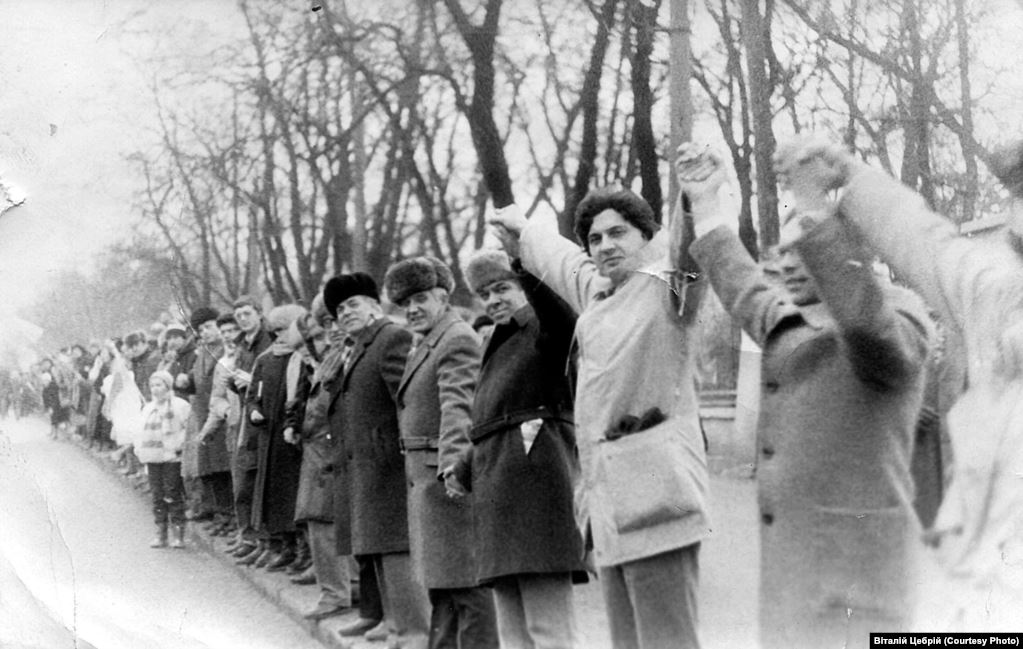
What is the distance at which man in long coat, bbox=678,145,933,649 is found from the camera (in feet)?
7.32

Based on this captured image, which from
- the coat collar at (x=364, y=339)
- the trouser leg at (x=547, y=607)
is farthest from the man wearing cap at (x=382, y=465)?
the trouser leg at (x=547, y=607)

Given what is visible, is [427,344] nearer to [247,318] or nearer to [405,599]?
[247,318]

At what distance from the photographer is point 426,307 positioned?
334cm

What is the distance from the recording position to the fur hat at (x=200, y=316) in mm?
3586

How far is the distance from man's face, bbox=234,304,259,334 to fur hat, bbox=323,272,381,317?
0.76ft

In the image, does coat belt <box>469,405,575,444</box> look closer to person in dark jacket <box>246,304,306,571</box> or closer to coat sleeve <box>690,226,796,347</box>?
coat sleeve <box>690,226,796,347</box>

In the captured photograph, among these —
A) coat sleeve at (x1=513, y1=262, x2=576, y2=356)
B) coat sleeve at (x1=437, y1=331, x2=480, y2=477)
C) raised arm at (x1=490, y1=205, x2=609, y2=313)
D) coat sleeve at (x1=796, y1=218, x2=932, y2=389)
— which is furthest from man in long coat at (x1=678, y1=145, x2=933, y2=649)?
coat sleeve at (x1=437, y1=331, x2=480, y2=477)

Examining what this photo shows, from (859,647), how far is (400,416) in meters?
1.54

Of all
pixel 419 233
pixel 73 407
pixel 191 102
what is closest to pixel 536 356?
pixel 419 233

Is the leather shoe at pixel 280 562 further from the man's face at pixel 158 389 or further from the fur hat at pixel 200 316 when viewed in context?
the fur hat at pixel 200 316

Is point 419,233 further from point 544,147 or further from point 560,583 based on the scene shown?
point 560,583

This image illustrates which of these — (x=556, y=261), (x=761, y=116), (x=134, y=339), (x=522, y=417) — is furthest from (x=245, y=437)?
(x=761, y=116)

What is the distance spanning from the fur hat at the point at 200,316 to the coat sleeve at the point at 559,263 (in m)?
1.14

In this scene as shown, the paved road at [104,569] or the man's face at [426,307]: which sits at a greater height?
the man's face at [426,307]
